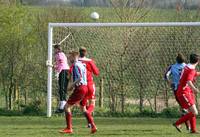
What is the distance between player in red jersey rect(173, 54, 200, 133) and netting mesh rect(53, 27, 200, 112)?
17.4 ft

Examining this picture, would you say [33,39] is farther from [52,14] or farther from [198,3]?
[198,3]

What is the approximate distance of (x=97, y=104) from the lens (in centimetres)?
2159

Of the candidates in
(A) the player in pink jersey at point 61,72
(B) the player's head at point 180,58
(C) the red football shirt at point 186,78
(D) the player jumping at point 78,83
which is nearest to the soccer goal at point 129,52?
(A) the player in pink jersey at point 61,72

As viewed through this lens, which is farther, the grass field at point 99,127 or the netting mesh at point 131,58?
the netting mesh at point 131,58

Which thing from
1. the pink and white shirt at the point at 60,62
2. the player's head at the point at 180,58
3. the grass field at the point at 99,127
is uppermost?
the pink and white shirt at the point at 60,62

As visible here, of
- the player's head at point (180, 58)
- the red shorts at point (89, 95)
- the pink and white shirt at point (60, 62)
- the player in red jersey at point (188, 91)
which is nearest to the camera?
the player in red jersey at point (188, 91)

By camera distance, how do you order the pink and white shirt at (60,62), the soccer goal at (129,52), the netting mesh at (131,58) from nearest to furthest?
the pink and white shirt at (60,62) → the soccer goal at (129,52) → the netting mesh at (131,58)

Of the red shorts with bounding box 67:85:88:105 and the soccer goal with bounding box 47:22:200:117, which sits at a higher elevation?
the soccer goal with bounding box 47:22:200:117

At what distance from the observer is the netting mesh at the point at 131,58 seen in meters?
21.2

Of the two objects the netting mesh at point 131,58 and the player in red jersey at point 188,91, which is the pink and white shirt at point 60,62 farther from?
the player in red jersey at point 188,91

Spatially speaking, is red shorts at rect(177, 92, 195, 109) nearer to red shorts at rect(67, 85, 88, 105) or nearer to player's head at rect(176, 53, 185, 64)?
player's head at rect(176, 53, 185, 64)

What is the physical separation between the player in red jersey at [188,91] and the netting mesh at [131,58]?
5.32 m

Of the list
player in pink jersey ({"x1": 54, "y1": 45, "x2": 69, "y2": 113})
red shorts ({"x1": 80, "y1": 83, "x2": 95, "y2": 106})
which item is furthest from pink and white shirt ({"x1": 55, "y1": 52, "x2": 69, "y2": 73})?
red shorts ({"x1": 80, "y1": 83, "x2": 95, "y2": 106})

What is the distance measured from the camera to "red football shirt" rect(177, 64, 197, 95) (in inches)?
604
